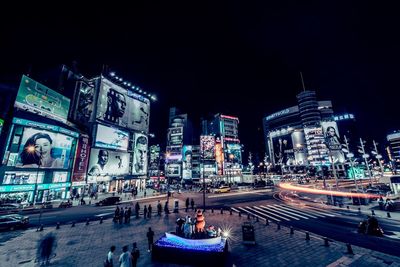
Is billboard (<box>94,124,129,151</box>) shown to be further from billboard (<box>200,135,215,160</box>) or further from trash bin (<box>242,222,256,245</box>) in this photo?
trash bin (<box>242,222,256,245</box>)

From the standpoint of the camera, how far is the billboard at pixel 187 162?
97.0 meters

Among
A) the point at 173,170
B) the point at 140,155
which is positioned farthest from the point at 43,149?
the point at 173,170

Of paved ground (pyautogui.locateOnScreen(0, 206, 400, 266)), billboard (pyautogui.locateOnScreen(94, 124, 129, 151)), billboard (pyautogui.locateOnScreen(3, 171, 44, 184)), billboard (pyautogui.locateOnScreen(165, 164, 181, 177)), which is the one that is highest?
billboard (pyautogui.locateOnScreen(94, 124, 129, 151))

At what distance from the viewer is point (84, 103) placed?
57406 mm

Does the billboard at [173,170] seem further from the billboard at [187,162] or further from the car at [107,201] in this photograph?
the car at [107,201]

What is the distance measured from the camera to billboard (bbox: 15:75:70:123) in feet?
116

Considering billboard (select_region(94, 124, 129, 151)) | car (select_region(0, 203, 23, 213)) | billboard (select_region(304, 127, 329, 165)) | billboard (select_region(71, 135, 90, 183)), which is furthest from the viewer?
billboard (select_region(304, 127, 329, 165))

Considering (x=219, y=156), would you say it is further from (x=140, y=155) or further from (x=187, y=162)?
(x=140, y=155)

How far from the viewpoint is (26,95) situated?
35.9 m

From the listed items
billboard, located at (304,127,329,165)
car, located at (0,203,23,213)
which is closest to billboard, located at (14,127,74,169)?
car, located at (0,203,23,213)

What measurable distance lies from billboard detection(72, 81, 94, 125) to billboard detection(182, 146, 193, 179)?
175ft

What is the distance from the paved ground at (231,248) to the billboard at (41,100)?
31.1 m

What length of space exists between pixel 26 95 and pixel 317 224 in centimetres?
5222

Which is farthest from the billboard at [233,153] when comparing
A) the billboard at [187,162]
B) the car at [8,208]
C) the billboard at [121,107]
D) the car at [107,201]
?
the car at [8,208]
